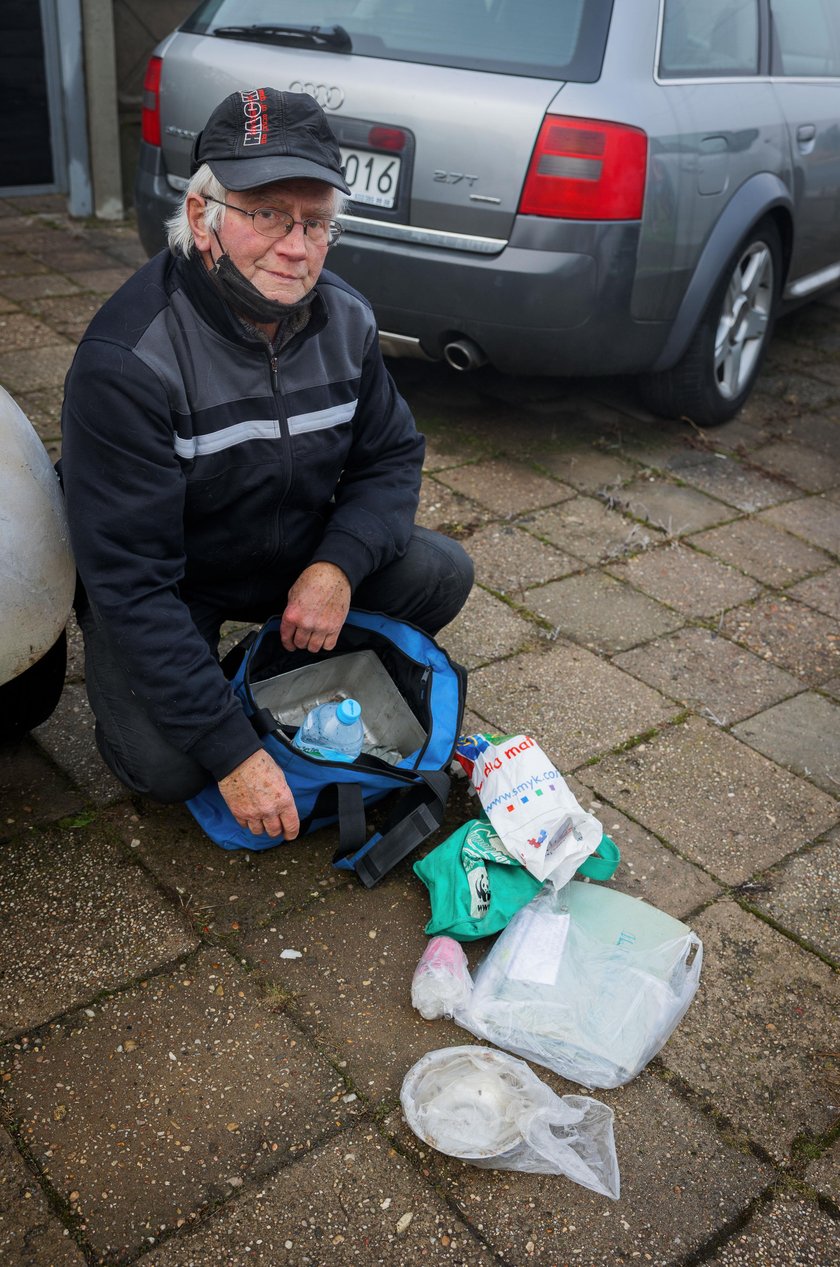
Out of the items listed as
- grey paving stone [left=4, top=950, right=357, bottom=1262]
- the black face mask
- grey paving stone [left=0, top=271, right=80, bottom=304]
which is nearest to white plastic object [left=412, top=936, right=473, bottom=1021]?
grey paving stone [left=4, top=950, right=357, bottom=1262]

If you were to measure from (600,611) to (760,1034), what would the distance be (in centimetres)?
163

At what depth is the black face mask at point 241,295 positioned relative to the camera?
227cm

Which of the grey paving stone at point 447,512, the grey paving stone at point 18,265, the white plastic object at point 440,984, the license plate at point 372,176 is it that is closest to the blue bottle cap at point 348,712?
the white plastic object at point 440,984

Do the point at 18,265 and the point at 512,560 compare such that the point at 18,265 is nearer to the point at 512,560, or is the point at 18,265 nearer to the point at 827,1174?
the point at 512,560

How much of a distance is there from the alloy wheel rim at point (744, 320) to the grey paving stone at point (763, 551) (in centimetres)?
87

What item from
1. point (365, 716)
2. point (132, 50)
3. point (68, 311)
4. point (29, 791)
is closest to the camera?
point (29, 791)

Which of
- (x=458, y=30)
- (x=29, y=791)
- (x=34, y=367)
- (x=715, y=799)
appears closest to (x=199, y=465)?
(x=29, y=791)

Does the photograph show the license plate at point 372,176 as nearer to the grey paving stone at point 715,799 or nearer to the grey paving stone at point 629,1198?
the grey paving stone at point 715,799

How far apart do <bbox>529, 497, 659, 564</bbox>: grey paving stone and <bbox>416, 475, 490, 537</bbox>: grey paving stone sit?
18cm

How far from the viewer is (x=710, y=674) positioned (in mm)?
3465

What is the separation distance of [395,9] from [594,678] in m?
2.54

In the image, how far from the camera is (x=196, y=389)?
7.55 feet

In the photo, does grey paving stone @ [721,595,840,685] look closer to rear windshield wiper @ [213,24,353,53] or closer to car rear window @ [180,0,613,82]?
car rear window @ [180,0,613,82]

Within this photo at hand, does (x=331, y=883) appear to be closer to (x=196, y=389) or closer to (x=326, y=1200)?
(x=326, y=1200)
